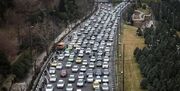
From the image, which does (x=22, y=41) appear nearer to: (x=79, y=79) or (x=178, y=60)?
(x=79, y=79)

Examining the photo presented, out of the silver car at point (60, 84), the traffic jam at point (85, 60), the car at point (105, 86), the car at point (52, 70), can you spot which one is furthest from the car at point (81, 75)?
the car at point (105, 86)

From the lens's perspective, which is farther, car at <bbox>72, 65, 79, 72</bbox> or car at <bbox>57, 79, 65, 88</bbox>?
car at <bbox>72, 65, 79, 72</bbox>

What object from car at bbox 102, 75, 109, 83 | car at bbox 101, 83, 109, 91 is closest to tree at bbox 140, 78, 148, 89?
car at bbox 101, 83, 109, 91

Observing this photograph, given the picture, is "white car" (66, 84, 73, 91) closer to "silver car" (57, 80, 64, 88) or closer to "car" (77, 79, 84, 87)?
"silver car" (57, 80, 64, 88)

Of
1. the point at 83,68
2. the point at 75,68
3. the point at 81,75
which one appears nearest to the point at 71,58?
the point at 75,68

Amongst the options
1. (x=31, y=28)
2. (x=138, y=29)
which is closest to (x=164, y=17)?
(x=138, y=29)
